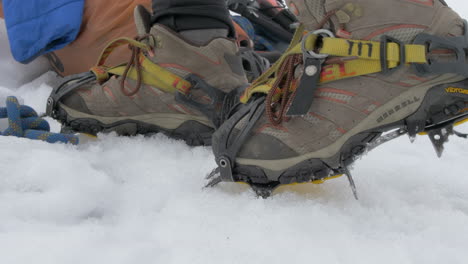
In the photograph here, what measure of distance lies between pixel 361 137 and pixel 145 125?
80cm

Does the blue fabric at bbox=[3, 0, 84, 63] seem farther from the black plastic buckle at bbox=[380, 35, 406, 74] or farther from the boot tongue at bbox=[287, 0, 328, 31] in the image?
the black plastic buckle at bbox=[380, 35, 406, 74]

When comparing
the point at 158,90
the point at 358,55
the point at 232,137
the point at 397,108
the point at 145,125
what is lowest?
the point at 145,125

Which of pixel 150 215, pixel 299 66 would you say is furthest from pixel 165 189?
pixel 299 66

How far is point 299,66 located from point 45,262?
2.18 feet

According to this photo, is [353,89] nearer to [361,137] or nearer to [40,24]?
[361,137]

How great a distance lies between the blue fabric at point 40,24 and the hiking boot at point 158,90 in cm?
61

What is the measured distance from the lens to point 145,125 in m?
1.47

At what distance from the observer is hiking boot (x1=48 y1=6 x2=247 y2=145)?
4.47 ft

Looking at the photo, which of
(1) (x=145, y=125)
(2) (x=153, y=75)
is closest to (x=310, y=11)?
(2) (x=153, y=75)

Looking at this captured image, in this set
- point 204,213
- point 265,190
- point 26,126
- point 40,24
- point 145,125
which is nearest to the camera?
point 204,213

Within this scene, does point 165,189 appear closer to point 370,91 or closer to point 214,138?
point 214,138

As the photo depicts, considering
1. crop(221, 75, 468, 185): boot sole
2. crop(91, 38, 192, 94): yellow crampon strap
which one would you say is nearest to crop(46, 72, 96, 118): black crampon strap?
crop(91, 38, 192, 94): yellow crampon strap

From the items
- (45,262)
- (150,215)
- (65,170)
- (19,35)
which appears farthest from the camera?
(19,35)

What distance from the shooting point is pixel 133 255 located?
691 mm
